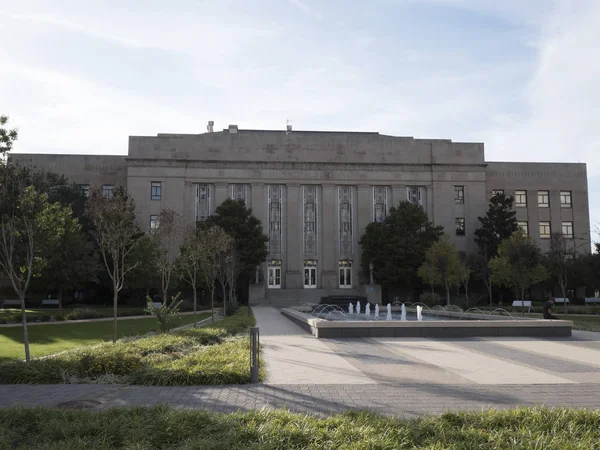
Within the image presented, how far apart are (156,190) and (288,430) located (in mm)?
52525

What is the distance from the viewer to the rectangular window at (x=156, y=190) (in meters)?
55.5

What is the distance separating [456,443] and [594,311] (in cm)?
3602

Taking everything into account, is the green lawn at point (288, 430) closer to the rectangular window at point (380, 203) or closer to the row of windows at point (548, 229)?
the rectangular window at point (380, 203)

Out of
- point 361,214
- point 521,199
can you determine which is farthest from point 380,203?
point 521,199

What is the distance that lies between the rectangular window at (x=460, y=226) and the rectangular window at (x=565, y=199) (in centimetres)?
1247

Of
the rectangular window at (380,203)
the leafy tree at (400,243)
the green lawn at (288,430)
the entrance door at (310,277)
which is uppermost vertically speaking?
the rectangular window at (380,203)

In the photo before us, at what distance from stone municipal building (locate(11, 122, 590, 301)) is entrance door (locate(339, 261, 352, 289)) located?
0.35 ft

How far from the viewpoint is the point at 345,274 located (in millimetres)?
55812

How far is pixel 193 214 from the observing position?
55750 mm

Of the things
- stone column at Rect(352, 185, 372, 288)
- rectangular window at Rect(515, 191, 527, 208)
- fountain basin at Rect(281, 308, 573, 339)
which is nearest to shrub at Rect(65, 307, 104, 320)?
fountain basin at Rect(281, 308, 573, 339)

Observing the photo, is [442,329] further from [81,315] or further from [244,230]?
[244,230]

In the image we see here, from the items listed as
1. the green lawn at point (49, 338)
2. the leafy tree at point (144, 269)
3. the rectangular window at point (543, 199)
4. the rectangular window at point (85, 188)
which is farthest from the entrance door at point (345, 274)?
the green lawn at point (49, 338)

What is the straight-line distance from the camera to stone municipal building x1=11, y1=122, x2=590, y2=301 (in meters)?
55.4

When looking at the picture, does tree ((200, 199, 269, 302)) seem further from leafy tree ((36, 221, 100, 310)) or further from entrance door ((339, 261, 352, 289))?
leafy tree ((36, 221, 100, 310))
